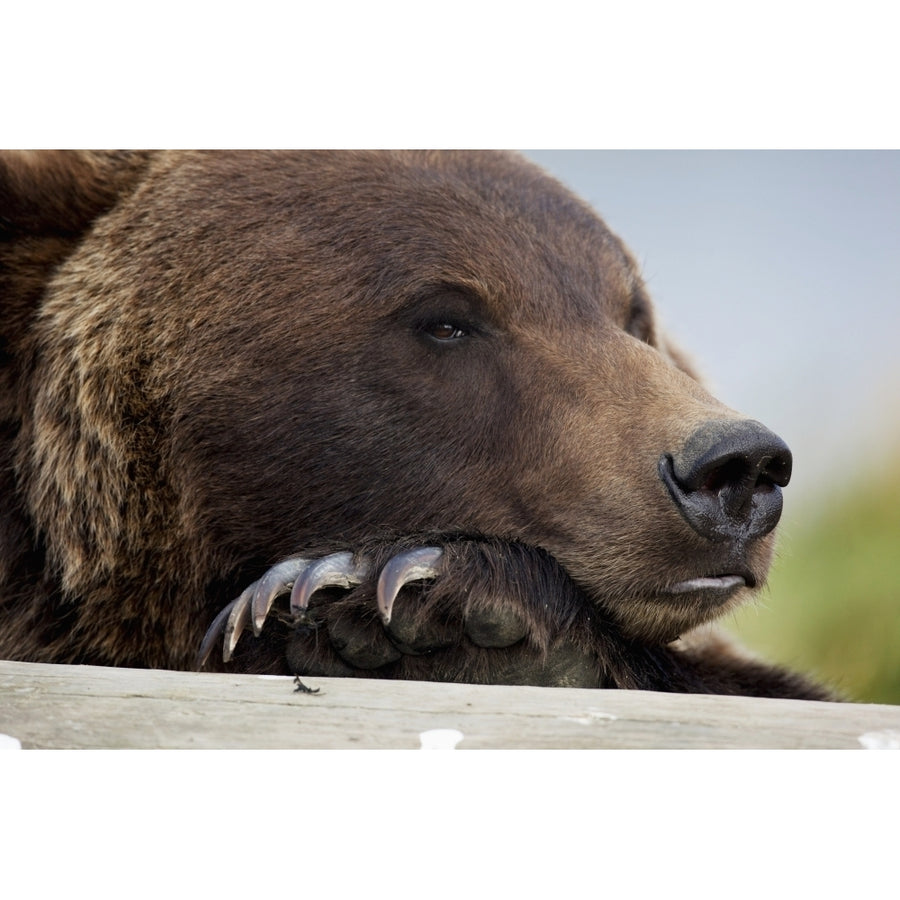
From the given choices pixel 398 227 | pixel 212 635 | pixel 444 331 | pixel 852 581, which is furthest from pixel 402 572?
pixel 852 581

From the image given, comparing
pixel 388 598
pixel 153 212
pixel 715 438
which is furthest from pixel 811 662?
pixel 153 212

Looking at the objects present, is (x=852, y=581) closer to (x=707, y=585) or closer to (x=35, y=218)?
(x=707, y=585)

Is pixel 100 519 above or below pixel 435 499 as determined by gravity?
below

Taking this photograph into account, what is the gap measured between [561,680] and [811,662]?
1784 mm

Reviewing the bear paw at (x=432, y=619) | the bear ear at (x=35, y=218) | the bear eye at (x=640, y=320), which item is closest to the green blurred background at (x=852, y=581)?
the bear eye at (x=640, y=320)

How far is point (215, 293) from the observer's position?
330cm

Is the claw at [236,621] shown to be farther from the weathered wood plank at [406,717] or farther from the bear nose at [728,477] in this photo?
the bear nose at [728,477]

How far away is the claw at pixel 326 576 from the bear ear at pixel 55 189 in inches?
57.0

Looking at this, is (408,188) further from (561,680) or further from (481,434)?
(561,680)

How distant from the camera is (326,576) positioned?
8.84 feet

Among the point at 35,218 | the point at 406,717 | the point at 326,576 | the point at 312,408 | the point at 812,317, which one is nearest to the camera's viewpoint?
the point at 406,717

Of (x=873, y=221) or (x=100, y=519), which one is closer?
(x=100, y=519)

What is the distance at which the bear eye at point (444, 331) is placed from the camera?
10.6 ft

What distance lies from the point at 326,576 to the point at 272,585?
15 centimetres
